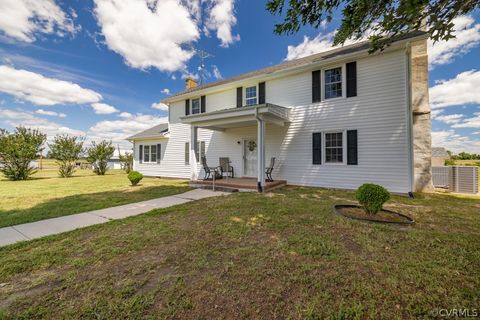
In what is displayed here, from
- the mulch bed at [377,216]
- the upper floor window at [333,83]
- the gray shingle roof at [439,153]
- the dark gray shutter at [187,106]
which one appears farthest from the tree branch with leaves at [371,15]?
the gray shingle roof at [439,153]

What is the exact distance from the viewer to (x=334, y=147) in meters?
8.88

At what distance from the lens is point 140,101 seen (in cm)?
2239

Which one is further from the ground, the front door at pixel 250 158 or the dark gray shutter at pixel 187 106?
the dark gray shutter at pixel 187 106

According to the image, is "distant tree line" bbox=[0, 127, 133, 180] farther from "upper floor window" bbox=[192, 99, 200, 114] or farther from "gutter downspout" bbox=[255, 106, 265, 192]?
"gutter downspout" bbox=[255, 106, 265, 192]

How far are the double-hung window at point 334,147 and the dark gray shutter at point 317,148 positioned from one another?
28 cm

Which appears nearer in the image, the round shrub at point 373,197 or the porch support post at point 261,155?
the round shrub at point 373,197

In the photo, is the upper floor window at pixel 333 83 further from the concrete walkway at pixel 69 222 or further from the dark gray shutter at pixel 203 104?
the concrete walkway at pixel 69 222

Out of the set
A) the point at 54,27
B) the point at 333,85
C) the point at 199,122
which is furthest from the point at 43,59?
the point at 333,85

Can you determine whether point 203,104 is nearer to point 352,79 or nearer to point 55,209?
point 352,79

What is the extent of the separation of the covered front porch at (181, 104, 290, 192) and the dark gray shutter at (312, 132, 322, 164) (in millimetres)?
1500

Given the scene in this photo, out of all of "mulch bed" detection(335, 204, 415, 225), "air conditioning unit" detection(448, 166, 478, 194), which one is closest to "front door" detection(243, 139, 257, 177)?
"mulch bed" detection(335, 204, 415, 225)

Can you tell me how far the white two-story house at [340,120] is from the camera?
24.9 ft

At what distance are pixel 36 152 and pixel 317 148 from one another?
60.4 ft

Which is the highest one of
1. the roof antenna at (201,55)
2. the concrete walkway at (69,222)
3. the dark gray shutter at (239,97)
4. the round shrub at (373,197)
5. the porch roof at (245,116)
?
the roof antenna at (201,55)
